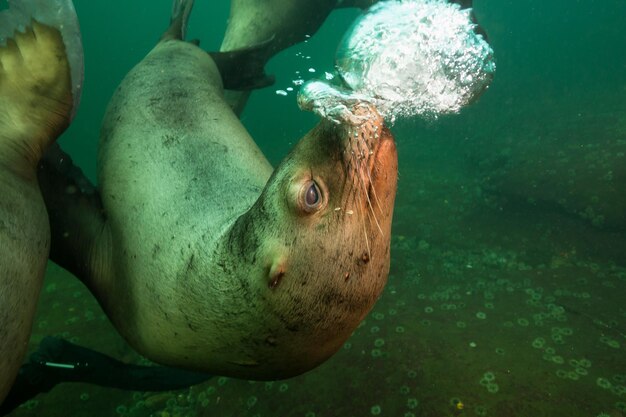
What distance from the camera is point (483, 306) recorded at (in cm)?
476

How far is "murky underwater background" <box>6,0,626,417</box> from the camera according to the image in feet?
11.0

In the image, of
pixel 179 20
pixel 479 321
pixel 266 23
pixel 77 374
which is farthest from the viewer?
pixel 266 23

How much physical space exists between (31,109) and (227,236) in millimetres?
1734

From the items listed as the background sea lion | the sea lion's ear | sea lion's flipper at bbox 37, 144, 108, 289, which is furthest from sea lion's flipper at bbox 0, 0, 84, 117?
the background sea lion

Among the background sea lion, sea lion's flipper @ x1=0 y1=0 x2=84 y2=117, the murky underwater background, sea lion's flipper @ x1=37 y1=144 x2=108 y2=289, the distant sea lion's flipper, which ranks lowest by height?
the murky underwater background

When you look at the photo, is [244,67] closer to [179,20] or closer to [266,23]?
[179,20]

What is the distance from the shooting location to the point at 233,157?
2.45 metres

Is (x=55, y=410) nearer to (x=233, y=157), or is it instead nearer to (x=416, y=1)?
(x=233, y=157)

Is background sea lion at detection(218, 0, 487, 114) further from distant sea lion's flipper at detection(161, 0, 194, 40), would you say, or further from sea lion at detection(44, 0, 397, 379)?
sea lion at detection(44, 0, 397, 379)

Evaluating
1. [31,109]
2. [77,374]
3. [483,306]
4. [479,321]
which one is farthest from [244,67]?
[483,306]

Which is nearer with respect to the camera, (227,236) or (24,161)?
(227,236)

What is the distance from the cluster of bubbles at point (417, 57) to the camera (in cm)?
372

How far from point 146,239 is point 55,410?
3.10 metres

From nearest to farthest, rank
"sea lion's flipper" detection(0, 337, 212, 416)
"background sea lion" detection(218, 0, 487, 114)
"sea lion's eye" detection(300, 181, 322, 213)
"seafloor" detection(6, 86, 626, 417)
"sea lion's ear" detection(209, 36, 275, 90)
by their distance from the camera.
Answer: "sea lion's eye" detection(300, 181, 322, 213) → "sea lion's flipper" detection(0, 337, 212, 416) → "seafloor" detection(6, 86, 626, 417) → "sea lion's ear" detection(209, 36, 275, 90) → "background sea lion" detection(218, 0, 487, 114)
